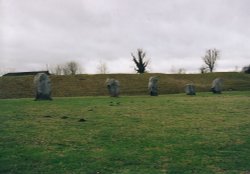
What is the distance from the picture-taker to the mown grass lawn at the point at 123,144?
9.80 m

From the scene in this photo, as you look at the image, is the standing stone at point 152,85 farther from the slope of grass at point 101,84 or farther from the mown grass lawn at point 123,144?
the mown grass lawn at point 123,144

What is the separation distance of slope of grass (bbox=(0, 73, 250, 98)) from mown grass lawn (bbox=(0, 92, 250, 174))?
106ft

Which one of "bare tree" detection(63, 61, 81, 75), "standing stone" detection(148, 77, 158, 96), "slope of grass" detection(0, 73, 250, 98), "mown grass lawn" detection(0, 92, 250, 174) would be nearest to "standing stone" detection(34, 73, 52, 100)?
"mown grass lawn" detection(0, 92, 250, 174)

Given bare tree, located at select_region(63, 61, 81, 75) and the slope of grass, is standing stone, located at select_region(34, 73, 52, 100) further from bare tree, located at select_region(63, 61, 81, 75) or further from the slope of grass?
bare tree, located at select_region(63, 61, 81, 75)

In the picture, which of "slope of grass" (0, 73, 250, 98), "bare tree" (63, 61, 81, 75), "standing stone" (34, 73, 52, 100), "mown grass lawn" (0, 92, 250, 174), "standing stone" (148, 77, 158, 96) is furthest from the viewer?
"bare tree" (63, 61, 81, 75)

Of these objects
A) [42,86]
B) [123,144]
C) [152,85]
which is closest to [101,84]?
[152,85]

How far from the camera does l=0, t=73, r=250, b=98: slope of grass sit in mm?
50188

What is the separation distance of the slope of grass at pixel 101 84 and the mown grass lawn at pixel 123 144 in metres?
32.3

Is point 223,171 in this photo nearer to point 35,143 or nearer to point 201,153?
point 201,153

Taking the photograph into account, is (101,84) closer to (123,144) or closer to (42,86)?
(42,86)

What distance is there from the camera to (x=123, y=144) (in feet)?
39.4

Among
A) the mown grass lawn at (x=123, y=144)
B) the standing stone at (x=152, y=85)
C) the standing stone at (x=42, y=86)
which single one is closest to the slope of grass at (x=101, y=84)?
the standing stone at (x=152, y=85)

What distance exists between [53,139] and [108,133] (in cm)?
203

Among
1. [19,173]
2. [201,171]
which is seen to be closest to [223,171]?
[201,171]
